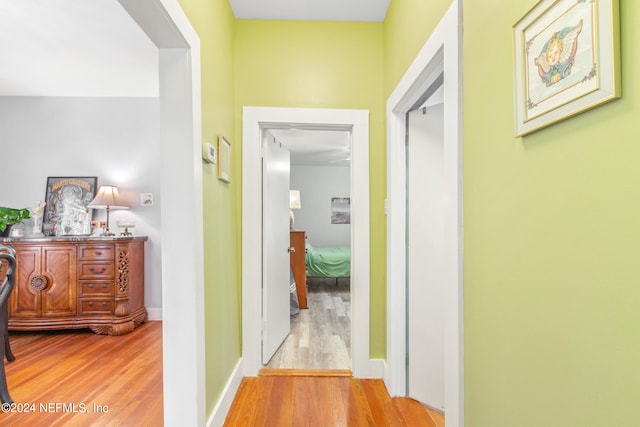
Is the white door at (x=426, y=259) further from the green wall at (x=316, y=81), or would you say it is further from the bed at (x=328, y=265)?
the bed at (x=328, y=265)

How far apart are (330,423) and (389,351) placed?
2.05 feet

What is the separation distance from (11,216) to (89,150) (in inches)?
39.5

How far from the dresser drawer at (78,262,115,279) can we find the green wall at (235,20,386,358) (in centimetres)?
217

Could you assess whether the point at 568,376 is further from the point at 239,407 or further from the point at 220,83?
the point at 220,83

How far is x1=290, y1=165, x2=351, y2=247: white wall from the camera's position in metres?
7.84

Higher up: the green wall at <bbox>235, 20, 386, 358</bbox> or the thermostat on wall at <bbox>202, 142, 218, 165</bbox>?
the green wall at <bbox>235, 20, 386, 358</bbox>

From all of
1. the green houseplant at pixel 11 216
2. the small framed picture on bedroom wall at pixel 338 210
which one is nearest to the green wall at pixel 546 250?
the green houseplant at pixel 11 216

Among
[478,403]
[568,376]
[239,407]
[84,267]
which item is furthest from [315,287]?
[568,376]

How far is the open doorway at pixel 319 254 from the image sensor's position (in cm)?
311

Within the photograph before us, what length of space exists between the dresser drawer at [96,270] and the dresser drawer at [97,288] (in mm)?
63

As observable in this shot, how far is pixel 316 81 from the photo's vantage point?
2.61m

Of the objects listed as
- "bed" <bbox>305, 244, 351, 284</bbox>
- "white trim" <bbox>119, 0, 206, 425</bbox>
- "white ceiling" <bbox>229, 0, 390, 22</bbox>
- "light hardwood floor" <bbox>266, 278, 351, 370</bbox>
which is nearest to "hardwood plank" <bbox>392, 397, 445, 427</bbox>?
"light hardwood floor" <bbox>266, 278, 351, 370</bbox>

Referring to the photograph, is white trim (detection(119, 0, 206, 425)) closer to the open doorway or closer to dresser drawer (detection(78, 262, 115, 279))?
the open doorway

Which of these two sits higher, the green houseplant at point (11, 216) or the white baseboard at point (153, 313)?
the green houseplant at point (11, 216)
